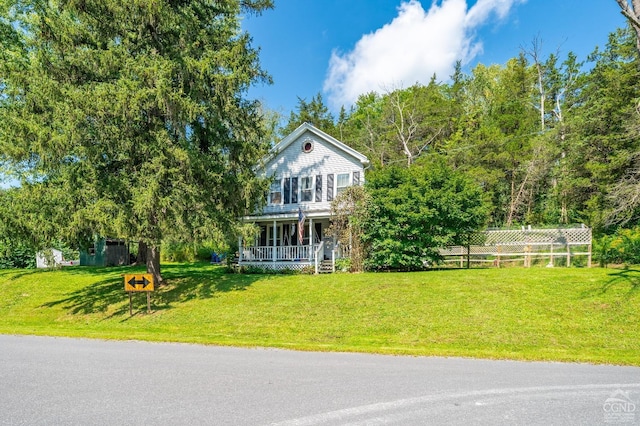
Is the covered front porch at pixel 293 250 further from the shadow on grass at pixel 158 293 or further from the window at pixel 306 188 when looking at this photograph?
the shadow on grass at pixel 158 293

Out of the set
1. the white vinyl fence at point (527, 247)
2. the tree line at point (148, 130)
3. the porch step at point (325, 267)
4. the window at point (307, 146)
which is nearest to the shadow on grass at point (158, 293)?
the tree line at point (148, 130)

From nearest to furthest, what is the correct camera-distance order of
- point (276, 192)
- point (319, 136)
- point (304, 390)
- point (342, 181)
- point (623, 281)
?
point (304, 390) < point (623, 281) < point (342, 181) < point (319, 136) < point (276, 192)

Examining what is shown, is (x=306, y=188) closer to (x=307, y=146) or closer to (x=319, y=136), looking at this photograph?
(x=307, y=146)

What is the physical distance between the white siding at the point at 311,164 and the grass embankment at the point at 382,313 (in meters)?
5.94

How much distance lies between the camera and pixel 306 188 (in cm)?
2259

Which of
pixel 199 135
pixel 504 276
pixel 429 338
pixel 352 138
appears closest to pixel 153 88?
pixel 199 135

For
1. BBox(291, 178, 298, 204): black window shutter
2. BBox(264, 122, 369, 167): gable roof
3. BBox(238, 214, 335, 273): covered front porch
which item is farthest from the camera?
BBox(291, 178, 298, 204): black window shutter

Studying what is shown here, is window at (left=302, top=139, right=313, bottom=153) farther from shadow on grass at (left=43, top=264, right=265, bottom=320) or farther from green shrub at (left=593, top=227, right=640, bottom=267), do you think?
green shrub at (left=593, top=227, right=640, bottom=267)

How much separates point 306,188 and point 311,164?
1388 millimetres

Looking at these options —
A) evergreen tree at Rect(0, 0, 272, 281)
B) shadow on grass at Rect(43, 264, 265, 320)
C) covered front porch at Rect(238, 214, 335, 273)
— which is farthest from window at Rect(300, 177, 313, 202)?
evergreen tree at Rect(0, 0, 272, 281)

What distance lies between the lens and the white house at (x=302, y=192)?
20797 millimetres

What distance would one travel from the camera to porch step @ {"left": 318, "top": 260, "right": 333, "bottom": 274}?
63.1 ft

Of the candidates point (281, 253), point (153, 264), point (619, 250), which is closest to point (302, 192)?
point (281, 253)

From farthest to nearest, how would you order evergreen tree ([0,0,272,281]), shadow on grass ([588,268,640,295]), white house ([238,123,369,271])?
white house ([238,123,369,271])
evergreen tree ([0,0,272,281])
shadow on grass ([588,268,640,295])
